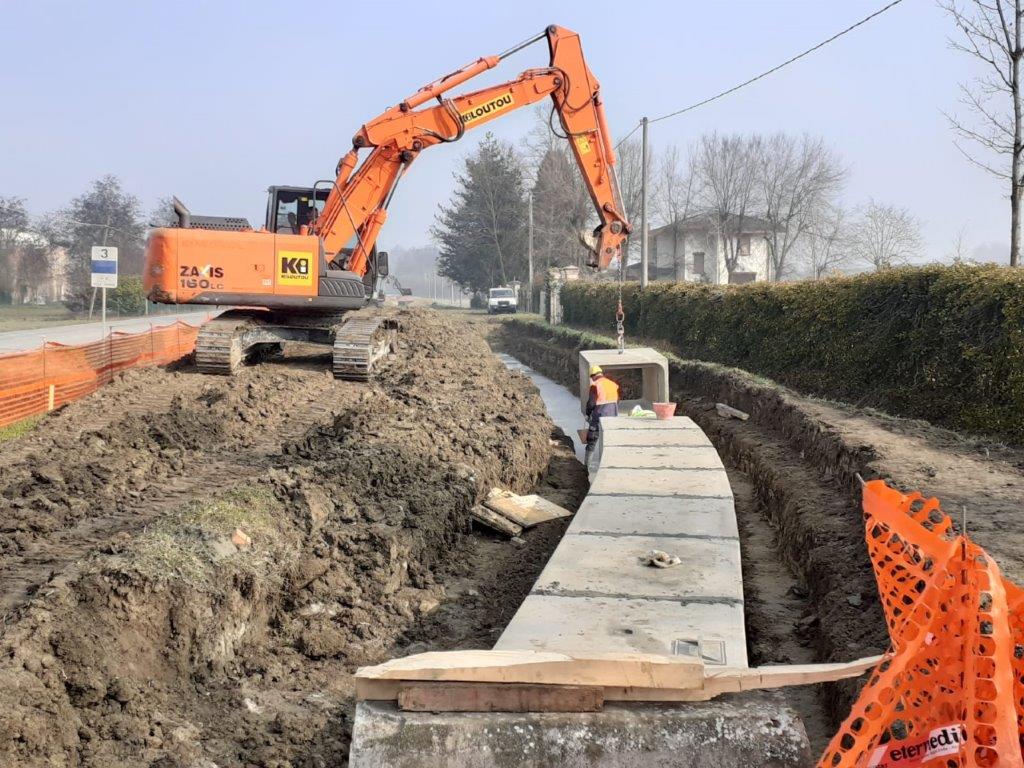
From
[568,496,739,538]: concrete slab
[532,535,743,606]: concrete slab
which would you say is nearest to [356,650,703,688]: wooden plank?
[532,535,743,606]: concrete slab

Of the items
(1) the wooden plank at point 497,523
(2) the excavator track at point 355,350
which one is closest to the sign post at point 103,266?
(2) the excavator track at point 355,350

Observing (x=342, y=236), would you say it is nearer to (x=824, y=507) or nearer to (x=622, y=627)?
(x=824, y=507)

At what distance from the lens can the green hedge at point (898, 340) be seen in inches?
402

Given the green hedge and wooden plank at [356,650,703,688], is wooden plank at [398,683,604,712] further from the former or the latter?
the green hedge

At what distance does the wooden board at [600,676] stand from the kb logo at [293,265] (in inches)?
398

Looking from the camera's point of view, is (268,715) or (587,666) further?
(268,715)

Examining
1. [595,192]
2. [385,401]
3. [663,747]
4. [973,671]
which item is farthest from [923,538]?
[595,192]

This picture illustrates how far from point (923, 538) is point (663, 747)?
1.24 meters

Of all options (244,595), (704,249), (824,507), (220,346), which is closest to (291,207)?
(220,346)

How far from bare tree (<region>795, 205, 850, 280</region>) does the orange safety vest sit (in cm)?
5159

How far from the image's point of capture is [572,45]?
13.9 metres

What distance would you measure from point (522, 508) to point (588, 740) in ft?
19.1

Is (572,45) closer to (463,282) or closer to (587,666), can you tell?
(587,666)

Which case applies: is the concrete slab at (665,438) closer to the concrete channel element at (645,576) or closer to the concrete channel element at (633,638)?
the concrete channel element at (645,576)
